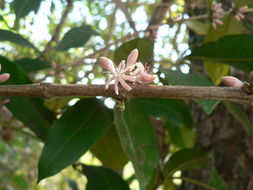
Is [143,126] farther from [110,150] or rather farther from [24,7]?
[24,7]

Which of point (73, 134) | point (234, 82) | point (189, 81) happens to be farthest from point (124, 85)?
point (73, 134)

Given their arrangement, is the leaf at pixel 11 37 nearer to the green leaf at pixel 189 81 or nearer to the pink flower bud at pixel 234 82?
the green leaf at pixel 189 81

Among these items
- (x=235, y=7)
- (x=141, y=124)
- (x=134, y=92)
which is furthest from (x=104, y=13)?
(x=134, y=92)

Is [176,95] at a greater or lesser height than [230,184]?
greater

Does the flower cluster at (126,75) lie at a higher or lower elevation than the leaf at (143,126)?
higher

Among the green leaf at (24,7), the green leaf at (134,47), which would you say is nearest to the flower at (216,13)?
the green leaf at (134,47)

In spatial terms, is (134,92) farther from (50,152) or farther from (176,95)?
(50,152)
